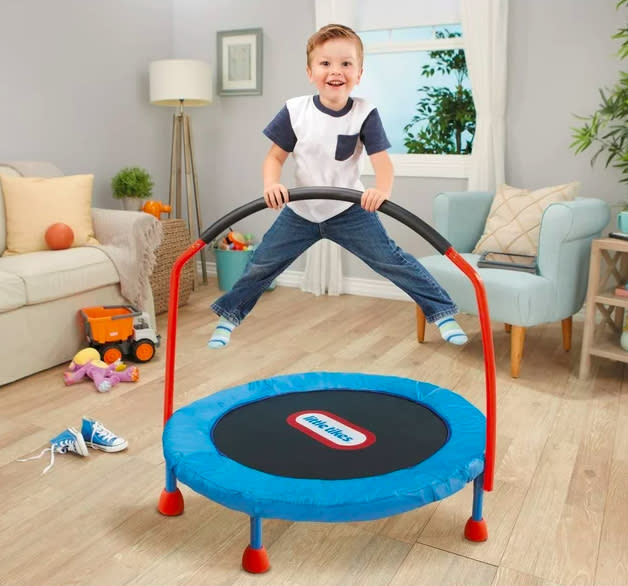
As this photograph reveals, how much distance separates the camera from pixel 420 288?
1.97 metres

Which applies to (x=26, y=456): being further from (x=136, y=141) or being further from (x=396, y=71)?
(x=396, y=71)

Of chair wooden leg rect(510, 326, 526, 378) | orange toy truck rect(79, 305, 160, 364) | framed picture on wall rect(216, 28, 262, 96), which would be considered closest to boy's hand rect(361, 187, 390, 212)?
chair wooden leg rect(510, 326, 526, 378)

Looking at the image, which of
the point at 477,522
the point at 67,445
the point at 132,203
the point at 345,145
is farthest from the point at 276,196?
the point at 132,203

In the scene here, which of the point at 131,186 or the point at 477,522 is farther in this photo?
the point at 131,186

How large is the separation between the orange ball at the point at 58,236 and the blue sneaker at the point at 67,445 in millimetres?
1260

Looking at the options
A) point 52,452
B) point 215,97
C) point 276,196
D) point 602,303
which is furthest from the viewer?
point 215,97

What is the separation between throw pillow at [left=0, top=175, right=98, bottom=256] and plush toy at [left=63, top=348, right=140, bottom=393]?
69 cm

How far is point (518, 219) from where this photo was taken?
3342 millimetres

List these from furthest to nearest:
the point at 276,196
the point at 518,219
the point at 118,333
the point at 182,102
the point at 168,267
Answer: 1. the point at 182,102
2. the point at 168,267
3. the point at 518,219
4. the point at 118,333
5. the point at 276,196

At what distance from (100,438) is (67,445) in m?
0.11

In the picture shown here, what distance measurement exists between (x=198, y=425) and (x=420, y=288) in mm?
748

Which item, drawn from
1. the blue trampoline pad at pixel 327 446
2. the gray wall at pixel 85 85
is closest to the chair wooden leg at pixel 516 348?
the blue trampoline pad at pixel 327 446

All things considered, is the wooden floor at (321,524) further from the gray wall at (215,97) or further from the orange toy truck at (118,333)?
the gray wall at (215,97)

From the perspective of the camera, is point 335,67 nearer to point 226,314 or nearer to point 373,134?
point 373,134
